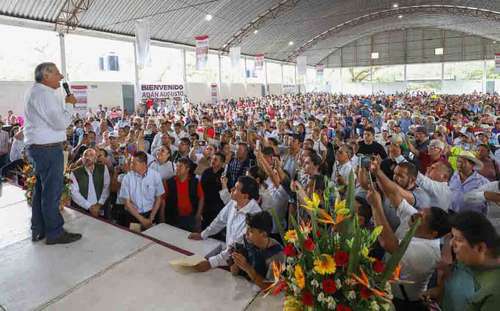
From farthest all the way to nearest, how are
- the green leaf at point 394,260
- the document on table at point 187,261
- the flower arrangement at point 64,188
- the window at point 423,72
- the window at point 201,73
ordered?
the window at point 423,72 < the window at point 201,73 < the flower arrangement at point 64,188 < the document on table at point 187,261 < the green leaf at point 394,260

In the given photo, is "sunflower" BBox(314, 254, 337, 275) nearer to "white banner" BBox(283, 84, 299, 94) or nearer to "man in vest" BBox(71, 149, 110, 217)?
"man in vest" BBox(71, 149, 110, 217)

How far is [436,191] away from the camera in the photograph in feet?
11.5

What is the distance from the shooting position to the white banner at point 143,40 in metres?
15.5

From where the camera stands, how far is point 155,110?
17234 mm

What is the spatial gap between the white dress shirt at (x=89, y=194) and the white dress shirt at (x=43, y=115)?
143cm

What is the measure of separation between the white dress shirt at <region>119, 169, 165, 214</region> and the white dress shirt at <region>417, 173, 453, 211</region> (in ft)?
9.45

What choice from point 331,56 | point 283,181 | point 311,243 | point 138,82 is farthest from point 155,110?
point 331,56

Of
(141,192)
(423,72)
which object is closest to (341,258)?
(141,192)

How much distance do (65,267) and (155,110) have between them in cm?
1506

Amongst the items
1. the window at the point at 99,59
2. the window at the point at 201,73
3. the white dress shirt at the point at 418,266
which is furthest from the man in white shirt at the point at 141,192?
the window at the point at 201,73

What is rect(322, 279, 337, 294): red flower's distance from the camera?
1.53 meters

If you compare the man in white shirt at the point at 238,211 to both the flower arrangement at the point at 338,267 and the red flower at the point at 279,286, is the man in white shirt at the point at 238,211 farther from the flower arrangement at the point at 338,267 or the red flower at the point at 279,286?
the flower arrangement at the point at 338,267

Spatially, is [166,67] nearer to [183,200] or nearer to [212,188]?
[212,188]

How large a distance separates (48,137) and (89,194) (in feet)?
5.35
